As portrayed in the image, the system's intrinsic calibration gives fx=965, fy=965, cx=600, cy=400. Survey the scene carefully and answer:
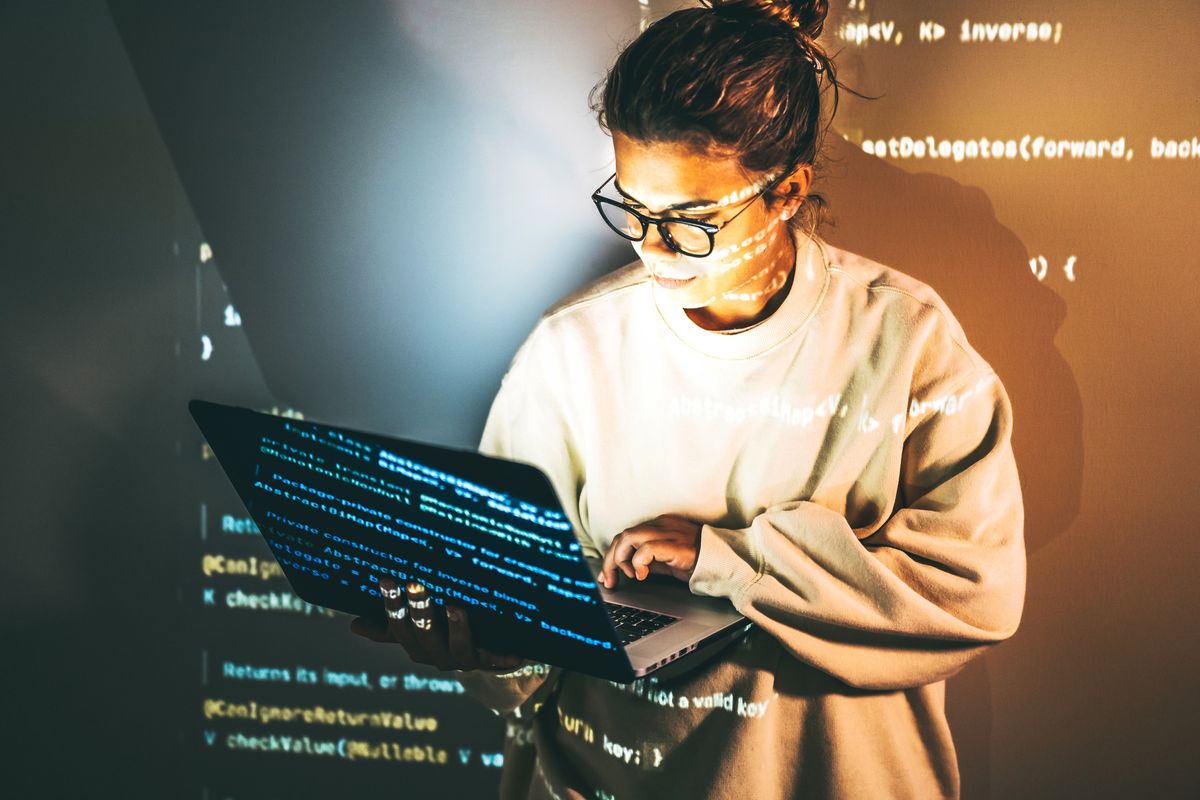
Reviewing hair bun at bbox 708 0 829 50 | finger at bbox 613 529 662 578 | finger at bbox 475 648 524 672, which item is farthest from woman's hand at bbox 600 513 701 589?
hair bun at bbox 708 0 829 50

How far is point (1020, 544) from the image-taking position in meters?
1.32

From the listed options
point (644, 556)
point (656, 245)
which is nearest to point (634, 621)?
point (644, 556)

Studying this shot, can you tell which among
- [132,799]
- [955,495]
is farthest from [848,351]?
[132,799]

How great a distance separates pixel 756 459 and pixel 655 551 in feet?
0.72

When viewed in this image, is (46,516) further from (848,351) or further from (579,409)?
(848,351)

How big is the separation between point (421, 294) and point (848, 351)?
744 millimetres

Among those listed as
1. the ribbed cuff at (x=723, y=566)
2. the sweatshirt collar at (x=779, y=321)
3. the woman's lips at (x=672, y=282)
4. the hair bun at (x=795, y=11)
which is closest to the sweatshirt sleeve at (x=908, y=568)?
the ribbed cuff at (x=723, y=566)

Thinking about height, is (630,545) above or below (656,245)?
below

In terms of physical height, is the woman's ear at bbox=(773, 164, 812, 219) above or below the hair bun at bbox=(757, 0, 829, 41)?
below

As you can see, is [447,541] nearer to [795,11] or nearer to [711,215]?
[711,215]

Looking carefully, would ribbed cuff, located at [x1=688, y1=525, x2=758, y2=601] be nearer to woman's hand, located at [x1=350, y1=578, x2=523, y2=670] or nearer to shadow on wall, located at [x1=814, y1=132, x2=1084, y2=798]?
woman's hand, located at [x1=350, y1=578, x2=523, y2=670]

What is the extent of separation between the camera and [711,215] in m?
1.22

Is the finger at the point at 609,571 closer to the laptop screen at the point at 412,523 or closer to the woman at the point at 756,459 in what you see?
the woman at the point at 756,459

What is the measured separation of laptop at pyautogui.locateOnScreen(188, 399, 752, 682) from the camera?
3.29 feet
